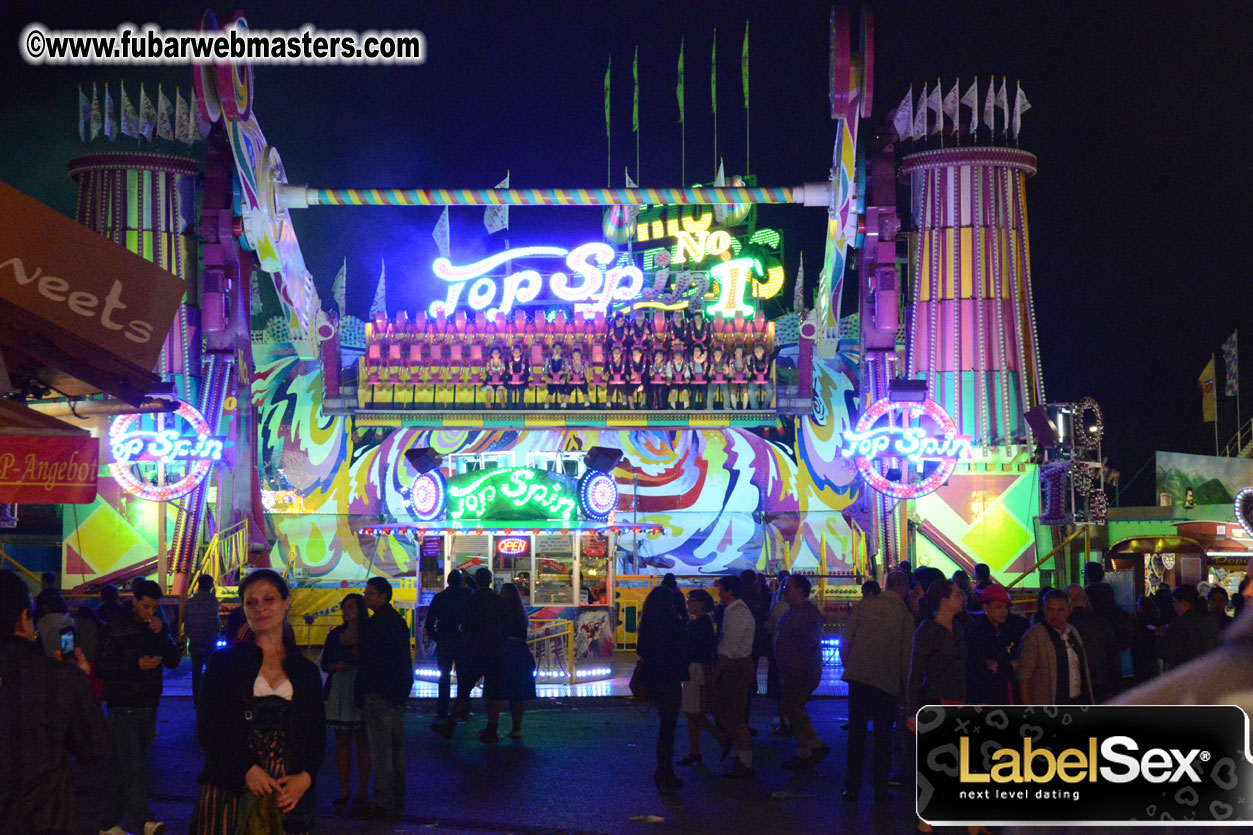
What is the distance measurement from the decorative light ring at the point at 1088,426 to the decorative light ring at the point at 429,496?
10.9 meters

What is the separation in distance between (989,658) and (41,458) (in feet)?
24.1

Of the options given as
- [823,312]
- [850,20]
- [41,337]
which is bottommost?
[41,337]

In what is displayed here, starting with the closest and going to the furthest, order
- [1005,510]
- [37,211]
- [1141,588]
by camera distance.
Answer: [37,211] → [1141,588] → [1005,510]

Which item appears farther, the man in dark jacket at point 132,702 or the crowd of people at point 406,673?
the man in dark jacket at point 132,702

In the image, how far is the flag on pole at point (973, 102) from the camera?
86.5ft

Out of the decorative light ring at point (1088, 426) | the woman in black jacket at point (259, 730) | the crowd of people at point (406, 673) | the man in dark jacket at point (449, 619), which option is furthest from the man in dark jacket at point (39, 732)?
the decorative light ring at point (1088, 426)

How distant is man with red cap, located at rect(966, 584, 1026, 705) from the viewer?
10220 millimetres

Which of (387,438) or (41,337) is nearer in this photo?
(41,337)

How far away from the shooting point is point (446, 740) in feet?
47.8

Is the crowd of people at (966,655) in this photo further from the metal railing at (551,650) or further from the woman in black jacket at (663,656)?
the metal railing at (551,650)

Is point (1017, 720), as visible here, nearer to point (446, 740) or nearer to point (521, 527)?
point (446, 740)

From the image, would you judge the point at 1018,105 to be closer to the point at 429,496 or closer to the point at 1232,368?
the point at 1232,368

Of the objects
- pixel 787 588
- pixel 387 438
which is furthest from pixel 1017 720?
pixel 387 438

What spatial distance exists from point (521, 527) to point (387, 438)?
7543 millimetres
